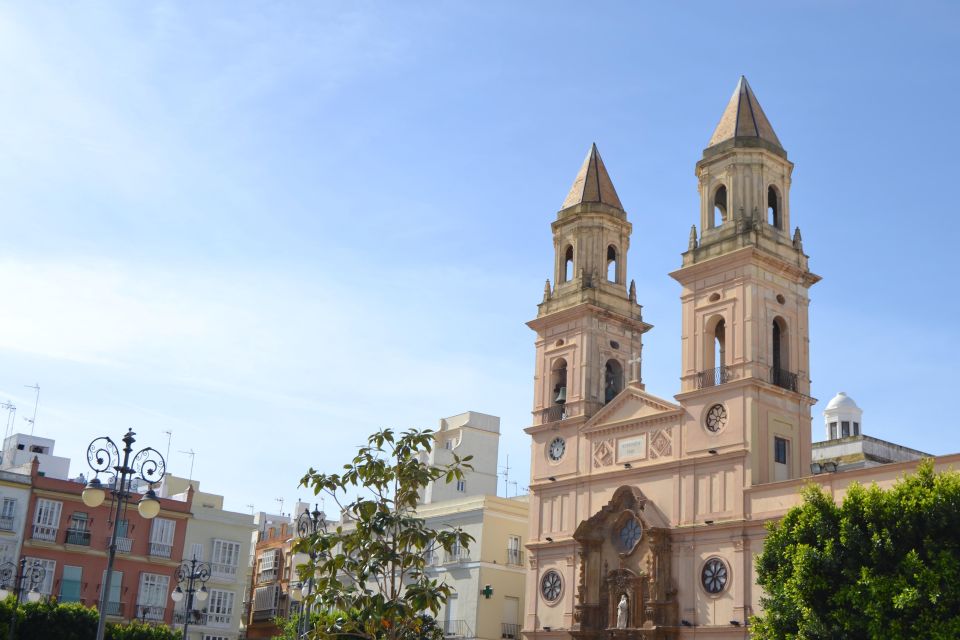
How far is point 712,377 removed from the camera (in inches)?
1540

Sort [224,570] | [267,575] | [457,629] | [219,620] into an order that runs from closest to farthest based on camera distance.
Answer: [457,629] → [219,620] → [224,570] → [267,575]

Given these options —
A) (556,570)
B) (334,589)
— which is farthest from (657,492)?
(334,589)

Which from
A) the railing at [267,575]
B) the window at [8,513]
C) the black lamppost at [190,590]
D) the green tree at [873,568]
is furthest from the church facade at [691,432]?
the railing at [267,575]

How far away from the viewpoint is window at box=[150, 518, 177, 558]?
52219 millimetres

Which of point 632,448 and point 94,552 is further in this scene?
point 94,552

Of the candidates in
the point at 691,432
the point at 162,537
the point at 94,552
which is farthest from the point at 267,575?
the point at 691,432

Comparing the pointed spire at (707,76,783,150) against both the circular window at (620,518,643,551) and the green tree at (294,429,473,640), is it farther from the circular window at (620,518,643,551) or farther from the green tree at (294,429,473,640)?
the green tree at (294,429,473,640)

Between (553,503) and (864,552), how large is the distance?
761 inches

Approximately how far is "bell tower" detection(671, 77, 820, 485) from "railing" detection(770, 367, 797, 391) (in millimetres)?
35

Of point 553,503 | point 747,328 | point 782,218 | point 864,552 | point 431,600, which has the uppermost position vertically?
point 782,218

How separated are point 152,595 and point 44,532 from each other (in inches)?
228

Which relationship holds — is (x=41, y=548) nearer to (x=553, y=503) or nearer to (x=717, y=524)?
(x=553, y=503)

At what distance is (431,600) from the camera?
20.0 metres

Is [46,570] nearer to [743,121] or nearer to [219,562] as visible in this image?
[219,562]
